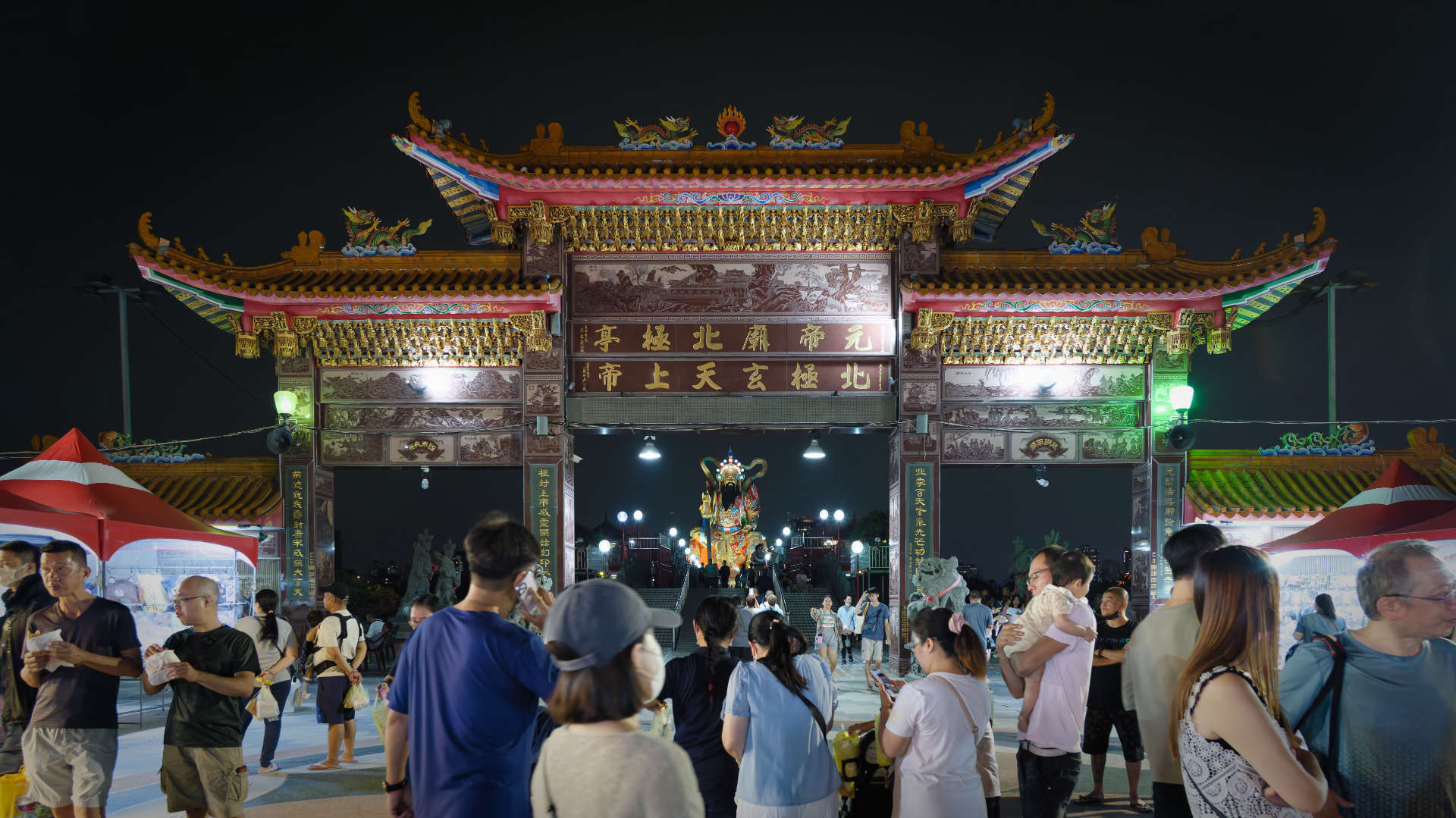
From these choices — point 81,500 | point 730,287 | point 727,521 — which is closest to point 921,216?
point 730,287

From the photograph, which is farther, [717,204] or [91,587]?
[717,204]

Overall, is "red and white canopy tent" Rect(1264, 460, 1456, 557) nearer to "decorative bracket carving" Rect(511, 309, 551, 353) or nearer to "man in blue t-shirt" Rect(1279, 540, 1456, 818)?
"man in blue t-shirt" Rect(1279, 540, 1456, 818)

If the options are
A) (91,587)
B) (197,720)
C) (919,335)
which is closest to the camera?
(197,720)

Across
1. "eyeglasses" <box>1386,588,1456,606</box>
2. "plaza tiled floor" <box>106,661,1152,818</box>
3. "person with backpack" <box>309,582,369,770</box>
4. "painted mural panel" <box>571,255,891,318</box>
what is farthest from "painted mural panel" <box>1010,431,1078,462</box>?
"eyeglasses" <box>1386,588,1456,606</box>

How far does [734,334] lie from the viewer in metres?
13.9

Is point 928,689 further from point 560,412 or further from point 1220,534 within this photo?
point 560,412

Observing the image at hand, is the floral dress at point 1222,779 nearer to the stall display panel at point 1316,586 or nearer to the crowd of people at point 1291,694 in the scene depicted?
the crowd of people at point 1291,694

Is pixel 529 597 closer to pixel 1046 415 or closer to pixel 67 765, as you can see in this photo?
pixel 67 765

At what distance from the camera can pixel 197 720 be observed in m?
4.78

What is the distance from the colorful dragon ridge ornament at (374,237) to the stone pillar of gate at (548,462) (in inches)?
106

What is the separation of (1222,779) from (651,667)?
1.72 metres

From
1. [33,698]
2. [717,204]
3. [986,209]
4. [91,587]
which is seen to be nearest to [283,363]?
[91,587]

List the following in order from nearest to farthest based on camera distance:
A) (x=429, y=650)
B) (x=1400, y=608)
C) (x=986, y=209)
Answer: (x=1400, y=608)
(x=429, y=650)
(x=986, y=209)

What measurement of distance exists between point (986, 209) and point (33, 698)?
554 inches
